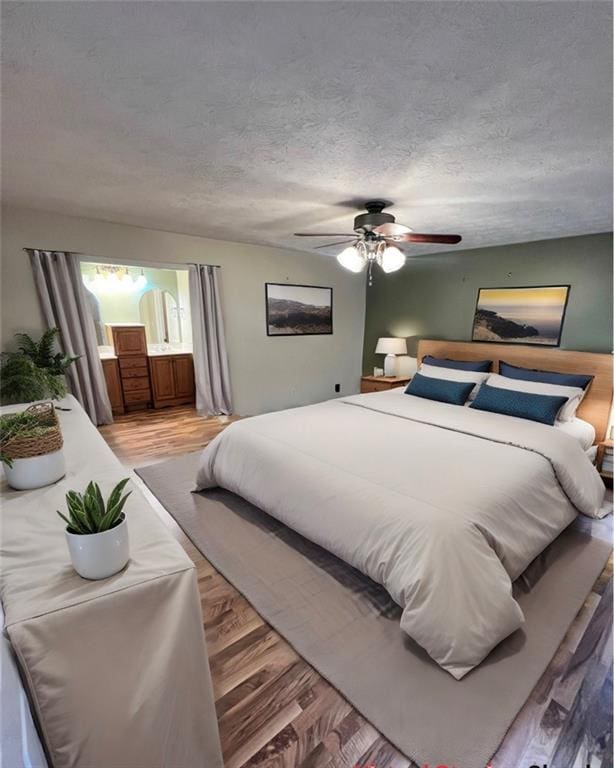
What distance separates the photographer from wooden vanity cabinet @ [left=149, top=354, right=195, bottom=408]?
16.8ft

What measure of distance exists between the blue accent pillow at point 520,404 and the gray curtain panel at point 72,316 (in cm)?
394

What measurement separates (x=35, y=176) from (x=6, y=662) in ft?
9.12

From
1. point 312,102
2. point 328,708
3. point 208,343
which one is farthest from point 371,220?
point 328,708

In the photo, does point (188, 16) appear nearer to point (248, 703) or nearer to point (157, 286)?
point (248, 703)

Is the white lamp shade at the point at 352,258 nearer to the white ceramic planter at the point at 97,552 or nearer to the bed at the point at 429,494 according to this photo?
the bed at the point at 429,494

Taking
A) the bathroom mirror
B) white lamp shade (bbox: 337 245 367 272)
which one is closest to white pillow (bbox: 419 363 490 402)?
white lamp shade (bbox: 337 245 367 272)

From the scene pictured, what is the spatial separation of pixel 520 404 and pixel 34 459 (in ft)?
10.9

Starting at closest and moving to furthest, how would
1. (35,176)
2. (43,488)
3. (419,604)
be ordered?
1. (43,488)
2. (419,604)
3. (35,176)

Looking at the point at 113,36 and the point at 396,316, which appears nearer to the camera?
the point at 113,36

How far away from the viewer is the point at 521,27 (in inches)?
41.2

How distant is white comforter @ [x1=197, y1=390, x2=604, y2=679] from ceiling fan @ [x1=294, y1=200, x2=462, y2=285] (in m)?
1.28

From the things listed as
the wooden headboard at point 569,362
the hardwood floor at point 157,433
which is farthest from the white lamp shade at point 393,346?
the hardwood floor at point 157,433

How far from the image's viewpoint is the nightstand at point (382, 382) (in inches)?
189

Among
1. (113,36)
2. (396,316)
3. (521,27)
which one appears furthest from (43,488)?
(396,316)
